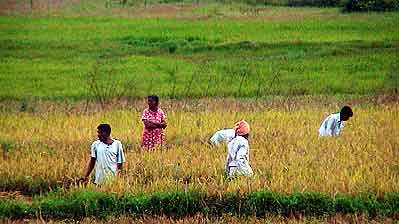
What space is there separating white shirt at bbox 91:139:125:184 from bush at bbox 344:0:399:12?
87.5ft

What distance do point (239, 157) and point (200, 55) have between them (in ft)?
51.8

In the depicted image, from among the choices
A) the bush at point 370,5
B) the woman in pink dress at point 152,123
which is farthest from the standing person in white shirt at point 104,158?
the bush at point 370,5

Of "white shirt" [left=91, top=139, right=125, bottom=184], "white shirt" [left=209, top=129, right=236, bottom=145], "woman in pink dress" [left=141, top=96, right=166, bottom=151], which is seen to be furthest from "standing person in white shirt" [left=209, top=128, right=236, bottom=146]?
"white shirt" [left=91, top=139, right=125, bottom=184]

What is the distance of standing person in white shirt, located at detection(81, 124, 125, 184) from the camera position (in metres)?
8.15

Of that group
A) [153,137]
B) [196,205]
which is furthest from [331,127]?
[196,205]

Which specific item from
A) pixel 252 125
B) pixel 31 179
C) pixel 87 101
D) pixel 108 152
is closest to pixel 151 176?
pixel 108 152

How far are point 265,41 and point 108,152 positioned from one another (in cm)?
1729

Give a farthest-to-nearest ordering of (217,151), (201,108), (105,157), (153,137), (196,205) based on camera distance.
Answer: (201,108), (153,137), (217,151), (105,157), (196,205)

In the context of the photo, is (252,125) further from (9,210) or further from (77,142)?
(9,210)

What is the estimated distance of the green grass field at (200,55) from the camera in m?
18.5

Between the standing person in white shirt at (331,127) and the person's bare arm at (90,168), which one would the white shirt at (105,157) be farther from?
the standing person in white shirt at (331,127)

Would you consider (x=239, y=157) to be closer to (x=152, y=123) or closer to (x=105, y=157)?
(x=105, y=157)

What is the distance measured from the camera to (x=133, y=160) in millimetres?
9227

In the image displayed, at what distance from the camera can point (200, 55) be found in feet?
78.0
